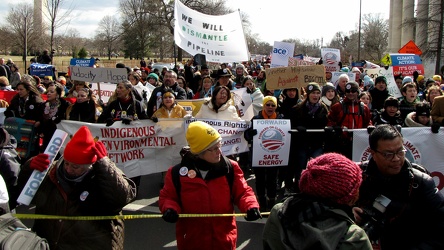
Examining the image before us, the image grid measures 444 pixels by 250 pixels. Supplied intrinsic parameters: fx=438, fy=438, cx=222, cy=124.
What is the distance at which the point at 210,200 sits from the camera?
3.29 m

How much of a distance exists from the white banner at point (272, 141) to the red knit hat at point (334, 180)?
12.2 feet

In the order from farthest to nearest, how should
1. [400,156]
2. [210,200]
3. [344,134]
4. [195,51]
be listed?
[195,51] → [344,134] → [210,200] → [400,156]

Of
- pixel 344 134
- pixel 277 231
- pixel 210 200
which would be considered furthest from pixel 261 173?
pixel 277 231

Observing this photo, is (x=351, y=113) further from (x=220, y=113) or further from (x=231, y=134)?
(x=220, y=113)

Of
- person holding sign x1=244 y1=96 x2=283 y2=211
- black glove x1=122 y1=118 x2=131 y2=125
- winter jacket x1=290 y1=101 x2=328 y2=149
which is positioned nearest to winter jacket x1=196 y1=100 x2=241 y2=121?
person holding sign x1=244 y1=96 x2=283 y2=211

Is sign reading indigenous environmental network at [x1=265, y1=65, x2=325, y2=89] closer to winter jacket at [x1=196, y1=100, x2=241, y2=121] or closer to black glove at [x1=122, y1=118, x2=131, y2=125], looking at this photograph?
winter jacket at [x1=196, y1=100, x2=241, y2=121]

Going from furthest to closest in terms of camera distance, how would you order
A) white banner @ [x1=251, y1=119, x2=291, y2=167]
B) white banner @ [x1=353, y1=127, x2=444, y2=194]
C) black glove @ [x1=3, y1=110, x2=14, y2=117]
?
black glove @ [x1=3, y1=110, x2=14, y2=117] → white banner @ [x1=251, y1=119, x2=291, y2=167] → white banner @ [x1=353, y1=127, x2=444, y2=194]

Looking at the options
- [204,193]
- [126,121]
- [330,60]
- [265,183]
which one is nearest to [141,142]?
[126,121]

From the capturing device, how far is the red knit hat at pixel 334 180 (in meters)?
2.02

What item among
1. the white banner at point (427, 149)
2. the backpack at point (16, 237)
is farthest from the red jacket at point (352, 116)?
the backpack at point (16, 237)

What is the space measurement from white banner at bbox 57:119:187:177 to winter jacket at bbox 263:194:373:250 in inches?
177

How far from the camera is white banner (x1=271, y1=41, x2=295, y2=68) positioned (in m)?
11.4

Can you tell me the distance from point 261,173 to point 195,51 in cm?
417

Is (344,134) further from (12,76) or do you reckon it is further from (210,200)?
(12,76)
